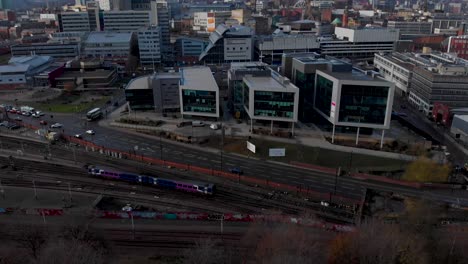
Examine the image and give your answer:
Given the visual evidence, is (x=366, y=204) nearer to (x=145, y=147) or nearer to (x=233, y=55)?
(x=145, y=147)

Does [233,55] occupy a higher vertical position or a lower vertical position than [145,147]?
higher

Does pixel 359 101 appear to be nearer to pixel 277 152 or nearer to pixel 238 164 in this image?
pixel 277 152

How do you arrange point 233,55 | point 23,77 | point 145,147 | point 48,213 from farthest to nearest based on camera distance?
1. point 233,55
2. point 23,77
3. point 145,147
4. point 48,213

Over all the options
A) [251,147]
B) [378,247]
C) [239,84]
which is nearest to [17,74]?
[239,84]

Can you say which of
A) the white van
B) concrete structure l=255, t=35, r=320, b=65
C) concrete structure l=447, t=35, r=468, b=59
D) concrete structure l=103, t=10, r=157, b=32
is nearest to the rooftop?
the white van

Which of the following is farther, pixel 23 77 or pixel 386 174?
pixel 23 77

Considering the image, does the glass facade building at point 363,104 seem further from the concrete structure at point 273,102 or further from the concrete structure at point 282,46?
the concrete structure at point 282,46

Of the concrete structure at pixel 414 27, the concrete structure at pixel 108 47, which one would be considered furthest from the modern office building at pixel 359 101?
the concrete structure at pixel 414 27

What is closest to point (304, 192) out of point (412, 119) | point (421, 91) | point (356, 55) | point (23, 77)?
point (412, 119)
